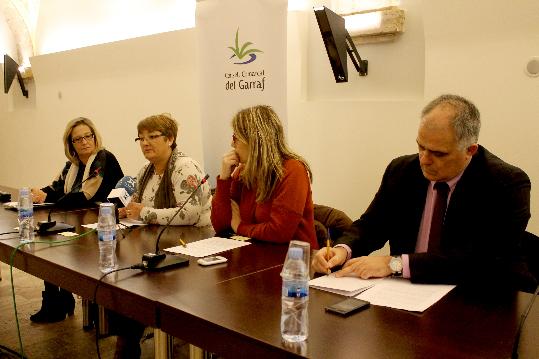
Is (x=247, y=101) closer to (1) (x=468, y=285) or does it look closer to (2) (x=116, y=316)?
(2) (x=116, y=316)

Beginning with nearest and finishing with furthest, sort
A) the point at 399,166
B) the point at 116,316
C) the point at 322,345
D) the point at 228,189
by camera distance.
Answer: the point at 322,345
the point at 399,166
the point at 116,316
the point at 228,189

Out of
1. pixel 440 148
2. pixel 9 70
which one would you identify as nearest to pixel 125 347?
pixel 440 148

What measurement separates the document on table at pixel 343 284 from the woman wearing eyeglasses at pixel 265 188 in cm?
61

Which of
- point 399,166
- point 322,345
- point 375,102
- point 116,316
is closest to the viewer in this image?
point 322,345

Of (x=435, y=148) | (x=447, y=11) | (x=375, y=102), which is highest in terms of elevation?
(x=447, y=11)

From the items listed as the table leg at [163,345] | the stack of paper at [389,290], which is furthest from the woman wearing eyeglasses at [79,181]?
the stack of paper at [389,290]

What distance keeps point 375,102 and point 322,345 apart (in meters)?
2.43

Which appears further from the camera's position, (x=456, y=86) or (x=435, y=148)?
(x=456, y=86)

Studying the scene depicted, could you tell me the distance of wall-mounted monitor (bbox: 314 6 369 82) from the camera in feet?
10.5

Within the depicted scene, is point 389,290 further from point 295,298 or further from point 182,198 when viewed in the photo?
point 182,198

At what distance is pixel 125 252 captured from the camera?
226cm

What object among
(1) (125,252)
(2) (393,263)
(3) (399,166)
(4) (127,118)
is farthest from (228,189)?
(4) (127,118)

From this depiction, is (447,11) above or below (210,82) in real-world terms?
above

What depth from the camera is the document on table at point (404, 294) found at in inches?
60.8
